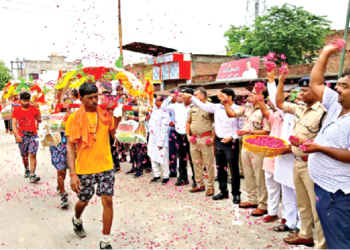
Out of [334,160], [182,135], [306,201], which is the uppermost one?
[334,160]

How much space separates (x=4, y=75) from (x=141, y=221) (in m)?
59.3

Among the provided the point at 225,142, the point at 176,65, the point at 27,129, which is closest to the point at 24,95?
the point at 27,129

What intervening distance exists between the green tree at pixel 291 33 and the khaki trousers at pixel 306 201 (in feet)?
51.7

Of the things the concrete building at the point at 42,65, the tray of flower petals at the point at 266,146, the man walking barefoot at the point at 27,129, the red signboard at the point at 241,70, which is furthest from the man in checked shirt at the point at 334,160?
the concrete building at the point at 42,65

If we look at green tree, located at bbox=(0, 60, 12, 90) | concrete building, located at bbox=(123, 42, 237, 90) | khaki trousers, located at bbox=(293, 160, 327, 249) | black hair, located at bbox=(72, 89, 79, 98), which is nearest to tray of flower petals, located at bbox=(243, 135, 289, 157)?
khaki trousers, located at bbox=(293, 160, 327, 249)

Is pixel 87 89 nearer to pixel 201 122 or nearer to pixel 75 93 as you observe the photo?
pixel 75 93

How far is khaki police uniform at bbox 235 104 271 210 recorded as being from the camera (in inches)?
169

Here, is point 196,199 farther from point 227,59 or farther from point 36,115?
point 227,59

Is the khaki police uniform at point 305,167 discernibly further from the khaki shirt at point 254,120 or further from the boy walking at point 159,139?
the boy walking at point 159,139

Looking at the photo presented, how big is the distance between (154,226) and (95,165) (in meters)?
1.41

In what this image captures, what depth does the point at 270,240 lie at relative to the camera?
3521mm

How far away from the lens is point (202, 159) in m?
5.48

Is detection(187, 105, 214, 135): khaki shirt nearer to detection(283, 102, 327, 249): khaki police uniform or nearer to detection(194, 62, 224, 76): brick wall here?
detection(283, 102, 327, 249): khaki police uniform

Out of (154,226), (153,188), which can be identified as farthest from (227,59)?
(154,226)
